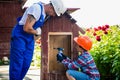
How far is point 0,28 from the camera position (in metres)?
6.09

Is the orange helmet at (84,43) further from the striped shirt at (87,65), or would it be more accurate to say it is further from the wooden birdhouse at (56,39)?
the wooden birdhouse at (56,39)

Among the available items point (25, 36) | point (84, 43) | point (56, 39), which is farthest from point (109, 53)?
point (25, 36)

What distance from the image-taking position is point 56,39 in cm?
800

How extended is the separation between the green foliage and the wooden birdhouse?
0.73 metres

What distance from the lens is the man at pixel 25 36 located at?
16.1 feet

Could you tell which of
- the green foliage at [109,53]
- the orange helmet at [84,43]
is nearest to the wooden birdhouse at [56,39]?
the green foliage at [109,53]

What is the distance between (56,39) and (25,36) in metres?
3.02

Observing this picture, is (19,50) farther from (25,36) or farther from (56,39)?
(56,39)

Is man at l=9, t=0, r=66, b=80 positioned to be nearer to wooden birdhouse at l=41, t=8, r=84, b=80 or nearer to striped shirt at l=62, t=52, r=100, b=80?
striped shirt at l=62, t=52, r=100, b=80

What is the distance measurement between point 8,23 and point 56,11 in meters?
1.23

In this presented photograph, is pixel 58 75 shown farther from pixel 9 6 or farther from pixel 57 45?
pixel 9 6

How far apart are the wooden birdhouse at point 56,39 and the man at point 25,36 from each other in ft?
9.54

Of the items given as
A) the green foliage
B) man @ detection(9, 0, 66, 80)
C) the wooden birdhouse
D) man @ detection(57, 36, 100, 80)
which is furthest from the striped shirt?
the wooden birdhouse

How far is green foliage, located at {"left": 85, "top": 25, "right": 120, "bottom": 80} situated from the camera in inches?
250
